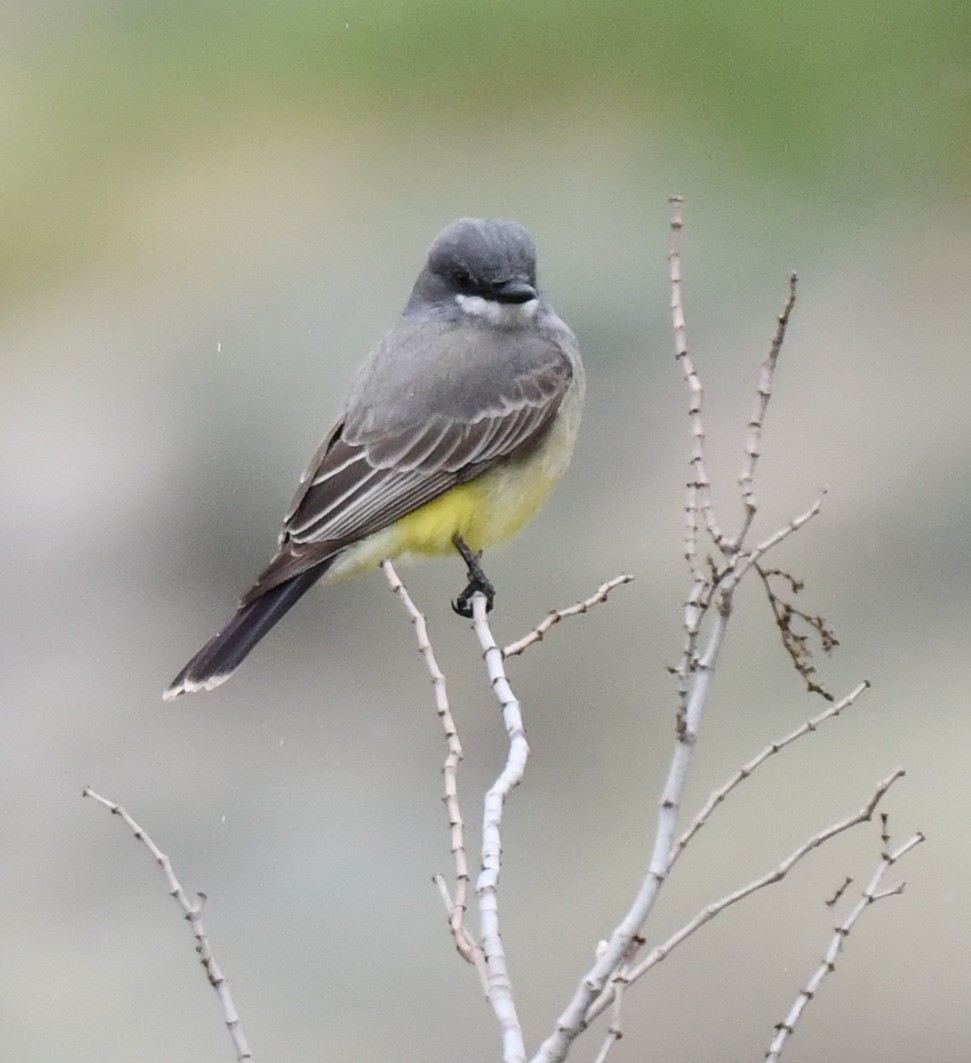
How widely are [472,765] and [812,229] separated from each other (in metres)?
3.56

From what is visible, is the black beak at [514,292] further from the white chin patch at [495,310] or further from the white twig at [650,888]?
the white twig at [650,888]

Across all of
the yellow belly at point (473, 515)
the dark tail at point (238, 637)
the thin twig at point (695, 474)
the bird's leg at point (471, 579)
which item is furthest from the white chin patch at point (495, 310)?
the thin twig at point (695, 474)

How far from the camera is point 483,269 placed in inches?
161

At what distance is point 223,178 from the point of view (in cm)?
1005

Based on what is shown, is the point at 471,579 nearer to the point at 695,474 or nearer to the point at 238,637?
the point at 238,637

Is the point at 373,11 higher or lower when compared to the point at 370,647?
higher

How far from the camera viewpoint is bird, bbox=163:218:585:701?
407 centimetres

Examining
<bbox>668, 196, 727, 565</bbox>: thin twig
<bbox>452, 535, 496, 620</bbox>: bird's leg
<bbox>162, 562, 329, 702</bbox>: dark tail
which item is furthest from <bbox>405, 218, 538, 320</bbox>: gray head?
<bbox>668, 196, 727, 565</bbox>: thin twig

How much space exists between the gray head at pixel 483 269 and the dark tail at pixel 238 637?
608mm

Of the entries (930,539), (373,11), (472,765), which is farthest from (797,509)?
(373,11)

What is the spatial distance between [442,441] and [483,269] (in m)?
0.36

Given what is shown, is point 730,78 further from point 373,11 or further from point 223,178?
point 223,178

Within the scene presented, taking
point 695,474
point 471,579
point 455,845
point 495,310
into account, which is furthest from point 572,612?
point 495,310

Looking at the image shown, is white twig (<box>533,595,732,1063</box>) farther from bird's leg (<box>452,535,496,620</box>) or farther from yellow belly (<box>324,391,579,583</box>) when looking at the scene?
yellow belly (<box>324,391,579,583</box>)
